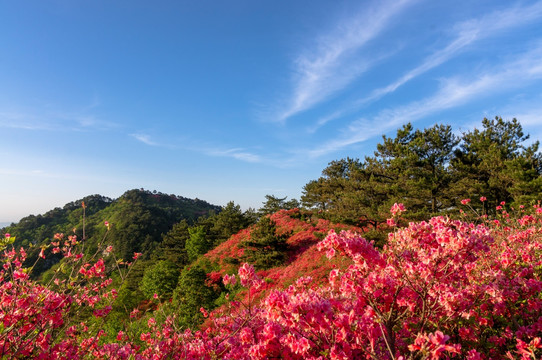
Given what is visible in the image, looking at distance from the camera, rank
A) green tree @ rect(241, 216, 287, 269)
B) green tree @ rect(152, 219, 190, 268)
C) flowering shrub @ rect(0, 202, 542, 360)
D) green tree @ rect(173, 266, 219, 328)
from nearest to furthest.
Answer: flowering shrub @ rect(0, 202, 542, 360), green tree @ rect(173, 266, 219, 328), green tree @ rect(241, 216, 287, 269), green tree @ rect(152, 219, 190, 268)

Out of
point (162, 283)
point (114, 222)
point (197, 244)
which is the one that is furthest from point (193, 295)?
point (114, 222)

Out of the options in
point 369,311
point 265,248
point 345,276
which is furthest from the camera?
point 265,248

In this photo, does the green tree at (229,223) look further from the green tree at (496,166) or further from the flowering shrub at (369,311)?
the flowering shrub at (369,311)

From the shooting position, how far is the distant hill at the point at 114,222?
189 ft

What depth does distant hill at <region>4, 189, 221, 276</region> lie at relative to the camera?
57503 millimetres

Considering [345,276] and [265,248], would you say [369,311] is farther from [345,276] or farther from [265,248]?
[265,248]

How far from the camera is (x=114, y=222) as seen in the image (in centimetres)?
4103

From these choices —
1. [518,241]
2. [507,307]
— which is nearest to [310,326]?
[507,307]

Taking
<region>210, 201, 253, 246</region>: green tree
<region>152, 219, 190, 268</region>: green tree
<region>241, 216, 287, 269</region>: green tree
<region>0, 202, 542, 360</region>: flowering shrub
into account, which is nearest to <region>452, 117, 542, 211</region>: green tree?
<region>241, 216, 287, 269</region>: green tree

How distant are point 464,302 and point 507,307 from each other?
1595mm

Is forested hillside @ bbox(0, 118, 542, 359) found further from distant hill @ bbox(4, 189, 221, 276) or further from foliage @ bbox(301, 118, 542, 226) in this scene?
distant hill @ bbox(4, 189, 221, 276)

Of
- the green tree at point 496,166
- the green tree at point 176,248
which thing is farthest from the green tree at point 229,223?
the green tree at point 496,166

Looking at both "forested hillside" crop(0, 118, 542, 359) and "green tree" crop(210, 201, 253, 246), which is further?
"green tree" crop(210, 201, 253, 246)

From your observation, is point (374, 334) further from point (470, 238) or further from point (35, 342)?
point (35, 342)
